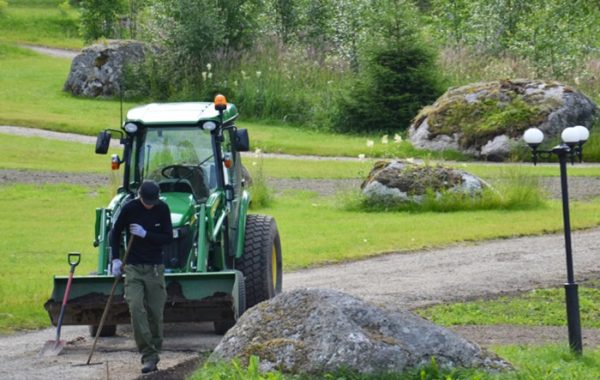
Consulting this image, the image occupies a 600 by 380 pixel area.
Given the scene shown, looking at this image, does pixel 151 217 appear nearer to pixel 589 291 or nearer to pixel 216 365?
pixel 216 365

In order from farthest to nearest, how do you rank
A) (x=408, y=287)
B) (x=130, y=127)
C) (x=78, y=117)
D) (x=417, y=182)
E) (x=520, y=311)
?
(x=78, y=117), (x=417, y=182), (x=408, y=287), (x=520, y=311), (x=130, y=127)

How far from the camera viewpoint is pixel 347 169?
32625 millimetres

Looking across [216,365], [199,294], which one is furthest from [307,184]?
[216,365]

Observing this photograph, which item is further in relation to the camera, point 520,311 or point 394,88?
point 394,88

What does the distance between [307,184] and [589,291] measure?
44.7 ft

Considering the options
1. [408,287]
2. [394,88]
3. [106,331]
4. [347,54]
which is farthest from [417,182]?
[347,54]

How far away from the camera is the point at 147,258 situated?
12531mm

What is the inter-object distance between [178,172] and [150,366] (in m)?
3.35

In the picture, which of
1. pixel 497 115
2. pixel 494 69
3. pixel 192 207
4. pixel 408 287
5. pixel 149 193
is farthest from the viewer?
pixel 494 69

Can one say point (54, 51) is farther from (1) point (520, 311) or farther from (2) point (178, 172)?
(1) point (520, 311)

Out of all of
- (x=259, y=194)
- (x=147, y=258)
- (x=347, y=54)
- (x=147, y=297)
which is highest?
(x=347, y=54)

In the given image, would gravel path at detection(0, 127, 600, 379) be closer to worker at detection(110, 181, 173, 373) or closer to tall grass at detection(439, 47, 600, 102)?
worker at detection(110, 181, 173, 373)

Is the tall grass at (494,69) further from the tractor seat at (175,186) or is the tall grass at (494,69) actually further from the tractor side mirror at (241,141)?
the tractor seat at (175,186)

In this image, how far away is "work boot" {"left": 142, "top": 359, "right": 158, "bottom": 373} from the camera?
12039 millimetres
